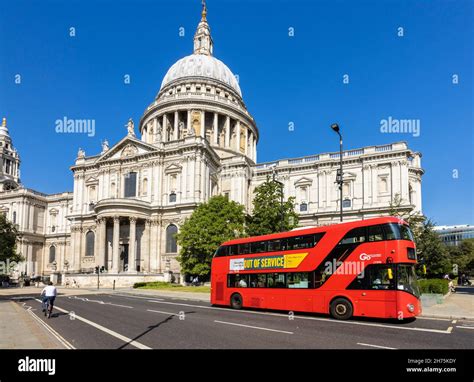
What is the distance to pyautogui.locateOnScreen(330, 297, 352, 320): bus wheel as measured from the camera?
17.5m

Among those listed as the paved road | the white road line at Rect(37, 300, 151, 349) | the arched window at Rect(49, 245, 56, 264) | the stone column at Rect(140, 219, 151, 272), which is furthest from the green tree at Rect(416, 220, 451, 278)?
the arched window at Rect(49, 245, 56, 264)

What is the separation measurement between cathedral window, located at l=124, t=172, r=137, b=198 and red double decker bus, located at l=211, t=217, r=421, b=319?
137 ft

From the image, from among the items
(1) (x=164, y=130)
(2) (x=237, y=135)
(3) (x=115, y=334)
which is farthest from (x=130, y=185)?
(3) (x=115, y=334)

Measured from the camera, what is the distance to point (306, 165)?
6400 cm

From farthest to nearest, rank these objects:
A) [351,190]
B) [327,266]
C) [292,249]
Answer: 1. [351,190]
2. [292,249]
3. [327,266]

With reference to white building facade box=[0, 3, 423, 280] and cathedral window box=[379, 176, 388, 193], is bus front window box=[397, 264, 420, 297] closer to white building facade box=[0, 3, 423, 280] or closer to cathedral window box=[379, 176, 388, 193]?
white building facade box=[0, 3, 423, 280]

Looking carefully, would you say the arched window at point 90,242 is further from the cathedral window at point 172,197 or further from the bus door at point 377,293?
the bus door at point 377,293

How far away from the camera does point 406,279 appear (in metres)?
16.2

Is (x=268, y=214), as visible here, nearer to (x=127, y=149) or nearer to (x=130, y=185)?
(x=130, y=185)
